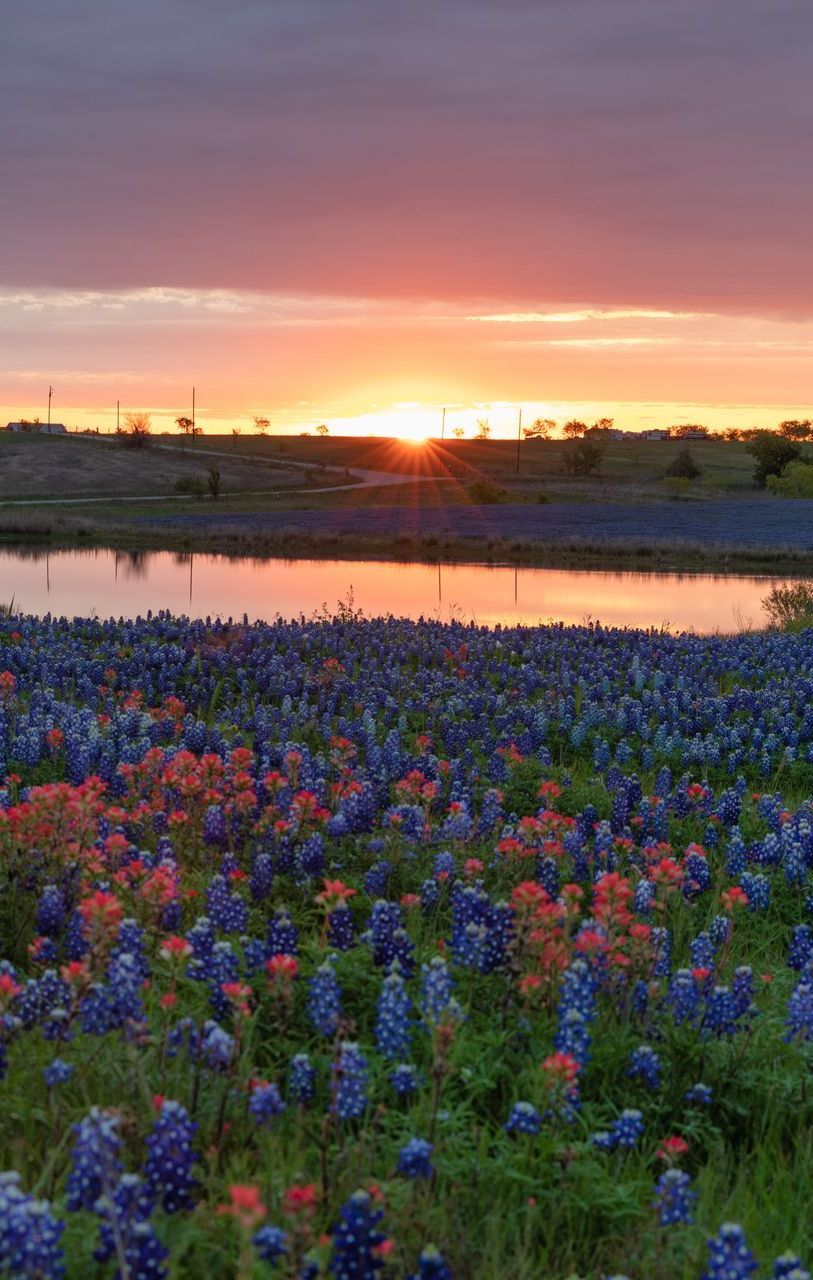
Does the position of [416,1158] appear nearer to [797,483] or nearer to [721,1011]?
[721,1011]

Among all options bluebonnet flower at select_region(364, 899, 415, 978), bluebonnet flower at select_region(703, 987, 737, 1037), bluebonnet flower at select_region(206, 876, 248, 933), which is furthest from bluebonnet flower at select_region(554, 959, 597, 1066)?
bluebonnet flower at select_region(206, 876, 248, 933)

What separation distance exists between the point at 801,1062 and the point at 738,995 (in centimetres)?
50

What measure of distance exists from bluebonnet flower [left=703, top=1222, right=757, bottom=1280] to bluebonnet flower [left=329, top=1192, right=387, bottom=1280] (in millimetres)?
903

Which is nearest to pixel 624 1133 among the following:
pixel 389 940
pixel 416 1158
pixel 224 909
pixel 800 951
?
pixel 416 1158

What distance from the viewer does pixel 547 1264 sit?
13.6 ft

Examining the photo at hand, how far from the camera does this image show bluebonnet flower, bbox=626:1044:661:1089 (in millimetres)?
4910

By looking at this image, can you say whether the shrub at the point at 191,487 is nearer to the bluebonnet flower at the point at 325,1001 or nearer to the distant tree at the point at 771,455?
the distant tree at the point at 771,455

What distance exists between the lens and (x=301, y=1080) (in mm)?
4621

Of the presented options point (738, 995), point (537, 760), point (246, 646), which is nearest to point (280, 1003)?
point (738, 995)

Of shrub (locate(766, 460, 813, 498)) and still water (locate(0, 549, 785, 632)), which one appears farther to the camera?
shrub (locate(766, 460, 813, 498))

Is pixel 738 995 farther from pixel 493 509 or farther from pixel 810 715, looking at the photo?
pixel 493 509

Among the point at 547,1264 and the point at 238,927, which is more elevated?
the point at 238,927

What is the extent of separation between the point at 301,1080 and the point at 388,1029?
371 millimetres

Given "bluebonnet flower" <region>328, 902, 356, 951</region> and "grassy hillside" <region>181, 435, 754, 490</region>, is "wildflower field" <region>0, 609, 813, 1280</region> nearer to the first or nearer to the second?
"bluebonnet flower" <region>328, 902, 356, 951</region>
